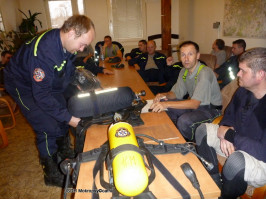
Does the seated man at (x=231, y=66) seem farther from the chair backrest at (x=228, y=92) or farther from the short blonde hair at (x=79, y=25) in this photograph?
the short blonde hair at (x=79, y=25)

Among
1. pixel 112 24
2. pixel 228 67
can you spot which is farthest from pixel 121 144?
pixel 112 24

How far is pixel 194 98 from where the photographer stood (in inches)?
76.3

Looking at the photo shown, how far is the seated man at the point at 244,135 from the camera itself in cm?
126

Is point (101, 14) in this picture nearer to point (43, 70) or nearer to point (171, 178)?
point (43, 70)

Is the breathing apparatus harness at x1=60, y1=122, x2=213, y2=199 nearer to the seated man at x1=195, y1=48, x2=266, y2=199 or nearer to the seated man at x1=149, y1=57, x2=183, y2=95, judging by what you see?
the seated man at x1=195, y1=48, x2=266, y2=199

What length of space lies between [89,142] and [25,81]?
2.80 ft

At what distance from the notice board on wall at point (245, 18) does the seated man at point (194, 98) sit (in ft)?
7.92

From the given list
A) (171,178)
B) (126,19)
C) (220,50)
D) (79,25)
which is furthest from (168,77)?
(126,19)

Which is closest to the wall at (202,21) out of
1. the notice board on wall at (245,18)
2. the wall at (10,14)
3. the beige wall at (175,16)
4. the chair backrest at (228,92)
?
the beige wall at (175,16)

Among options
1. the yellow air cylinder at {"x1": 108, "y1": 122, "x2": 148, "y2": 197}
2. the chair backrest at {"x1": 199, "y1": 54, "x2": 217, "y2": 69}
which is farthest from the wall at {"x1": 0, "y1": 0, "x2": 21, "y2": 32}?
the yellow air cylinder at {"x1": 108, "y1": 122, "x2": 148, "y2": 197}

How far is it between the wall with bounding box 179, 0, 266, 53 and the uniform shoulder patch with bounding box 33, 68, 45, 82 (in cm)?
391

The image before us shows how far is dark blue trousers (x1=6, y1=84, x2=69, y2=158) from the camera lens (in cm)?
169

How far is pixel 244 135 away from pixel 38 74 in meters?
1.56

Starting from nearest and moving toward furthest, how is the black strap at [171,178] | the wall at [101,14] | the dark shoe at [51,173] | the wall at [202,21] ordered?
the black strap at [171,178]
the dark shoe at [51,173]
the wall at [202,21]
the wall at [101,14]
